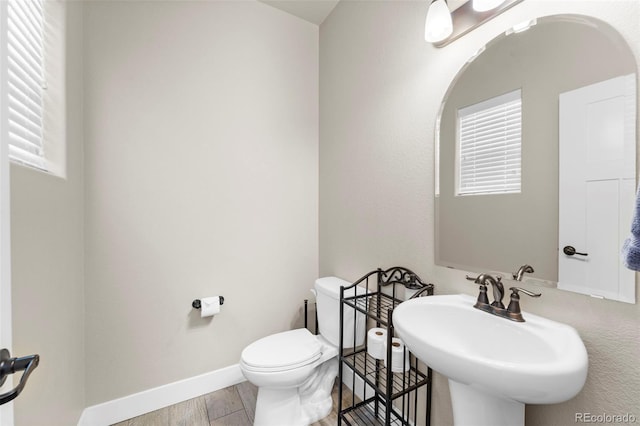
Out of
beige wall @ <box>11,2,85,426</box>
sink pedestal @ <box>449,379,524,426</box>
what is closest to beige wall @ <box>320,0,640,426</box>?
sink pedestal @ <box>449,379,524,426</box>

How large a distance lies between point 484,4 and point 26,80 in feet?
5.80

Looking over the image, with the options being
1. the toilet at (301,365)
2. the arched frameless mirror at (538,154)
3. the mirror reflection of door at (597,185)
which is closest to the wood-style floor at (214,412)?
the toilet at (301,365)

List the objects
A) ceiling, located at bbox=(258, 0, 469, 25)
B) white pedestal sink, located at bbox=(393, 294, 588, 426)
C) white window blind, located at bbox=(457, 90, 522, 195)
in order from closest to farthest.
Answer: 1. white pedestal sink, located at bbox=(393, 294, 588, 426)
2. white window blind, located at bbox=(457, 90, 522, 195)
3. ceiling, located at bbox=(258, 0, 469, 25)

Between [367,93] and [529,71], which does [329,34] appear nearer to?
[367,93]

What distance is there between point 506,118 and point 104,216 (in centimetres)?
206

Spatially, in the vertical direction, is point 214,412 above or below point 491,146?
below

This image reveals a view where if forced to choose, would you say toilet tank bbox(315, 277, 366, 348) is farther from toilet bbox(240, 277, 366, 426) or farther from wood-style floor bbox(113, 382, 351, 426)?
wood-style floor bbox(113, 382, 351, 426)

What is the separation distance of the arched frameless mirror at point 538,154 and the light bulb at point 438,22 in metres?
0.19

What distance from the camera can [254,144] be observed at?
1.92m

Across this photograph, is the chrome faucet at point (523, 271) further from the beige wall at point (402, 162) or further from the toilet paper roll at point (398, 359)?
the toilet paper roll at point (398, 359)

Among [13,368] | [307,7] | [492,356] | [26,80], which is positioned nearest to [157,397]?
[13,368]

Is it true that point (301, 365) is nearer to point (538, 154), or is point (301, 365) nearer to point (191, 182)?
point (191, 182)

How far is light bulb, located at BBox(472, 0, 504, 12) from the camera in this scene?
3.34 ft

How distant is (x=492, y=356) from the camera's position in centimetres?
92
